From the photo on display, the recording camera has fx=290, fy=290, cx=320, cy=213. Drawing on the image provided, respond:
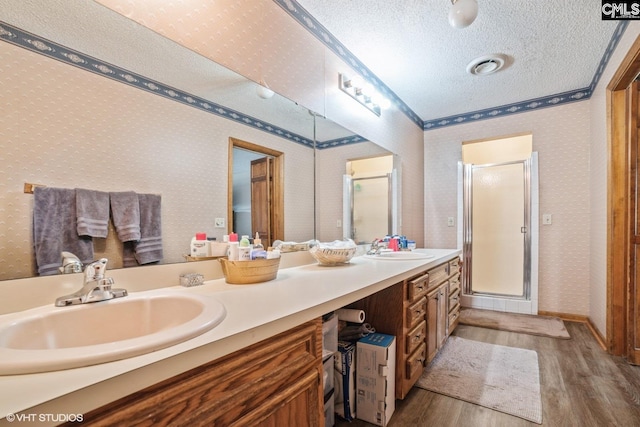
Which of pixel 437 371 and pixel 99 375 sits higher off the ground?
pixel 99 375

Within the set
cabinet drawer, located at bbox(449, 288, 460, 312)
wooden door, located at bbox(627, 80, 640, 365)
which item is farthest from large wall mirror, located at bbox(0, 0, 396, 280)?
wooden door, located at bbox(627, 80, 640, 365)

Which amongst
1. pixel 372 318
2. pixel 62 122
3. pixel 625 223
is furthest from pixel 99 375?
pixel 625 223

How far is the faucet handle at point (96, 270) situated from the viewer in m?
0.83

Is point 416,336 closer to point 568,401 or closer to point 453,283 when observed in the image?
point 568,401

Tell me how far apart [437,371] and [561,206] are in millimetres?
2191

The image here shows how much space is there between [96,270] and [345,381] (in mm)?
1171

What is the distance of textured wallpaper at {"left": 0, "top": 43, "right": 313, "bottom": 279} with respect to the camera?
0.76 metres

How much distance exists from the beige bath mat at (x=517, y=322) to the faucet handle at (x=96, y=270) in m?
3.00

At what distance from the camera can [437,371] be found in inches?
75.9

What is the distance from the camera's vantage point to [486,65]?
2330 mm

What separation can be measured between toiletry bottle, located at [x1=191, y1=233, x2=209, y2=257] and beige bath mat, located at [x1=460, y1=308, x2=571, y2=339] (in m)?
2.66

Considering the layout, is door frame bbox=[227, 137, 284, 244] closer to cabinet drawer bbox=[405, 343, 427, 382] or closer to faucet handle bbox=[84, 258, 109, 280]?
faucet handle bbox=[84, 258, 109, 280]

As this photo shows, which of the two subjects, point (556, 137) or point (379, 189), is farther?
point (556, 137)

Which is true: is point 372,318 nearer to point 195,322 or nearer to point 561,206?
point 195,322
